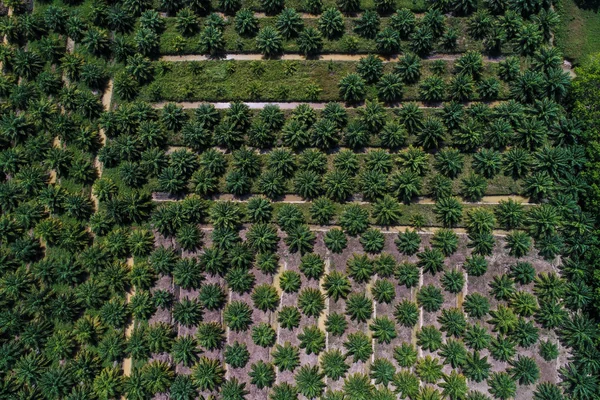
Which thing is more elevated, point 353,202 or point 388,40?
point 388,40

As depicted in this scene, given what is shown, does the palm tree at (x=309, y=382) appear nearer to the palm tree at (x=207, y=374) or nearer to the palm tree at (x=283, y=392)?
the palm tree at (x=283, y=392)

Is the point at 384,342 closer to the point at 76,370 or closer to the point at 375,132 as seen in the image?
the point at 375,132

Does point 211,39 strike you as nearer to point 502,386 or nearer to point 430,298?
point 430,298

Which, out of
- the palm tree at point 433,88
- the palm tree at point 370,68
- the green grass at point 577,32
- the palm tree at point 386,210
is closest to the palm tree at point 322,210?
the palm tree at point 386,210

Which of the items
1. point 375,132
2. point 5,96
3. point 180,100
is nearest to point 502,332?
point 375,132

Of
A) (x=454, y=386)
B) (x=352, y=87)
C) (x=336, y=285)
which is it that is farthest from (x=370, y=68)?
(x=454, y=386)

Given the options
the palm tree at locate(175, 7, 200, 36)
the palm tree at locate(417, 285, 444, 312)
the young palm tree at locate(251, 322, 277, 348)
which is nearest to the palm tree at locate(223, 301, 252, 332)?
the young palm tree at locate(251, 322, 277, 348)

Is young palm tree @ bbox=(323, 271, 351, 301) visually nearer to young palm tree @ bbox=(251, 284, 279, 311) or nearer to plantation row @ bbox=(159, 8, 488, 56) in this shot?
young palm tree @ bbox=(251, 284, 279, 311)
